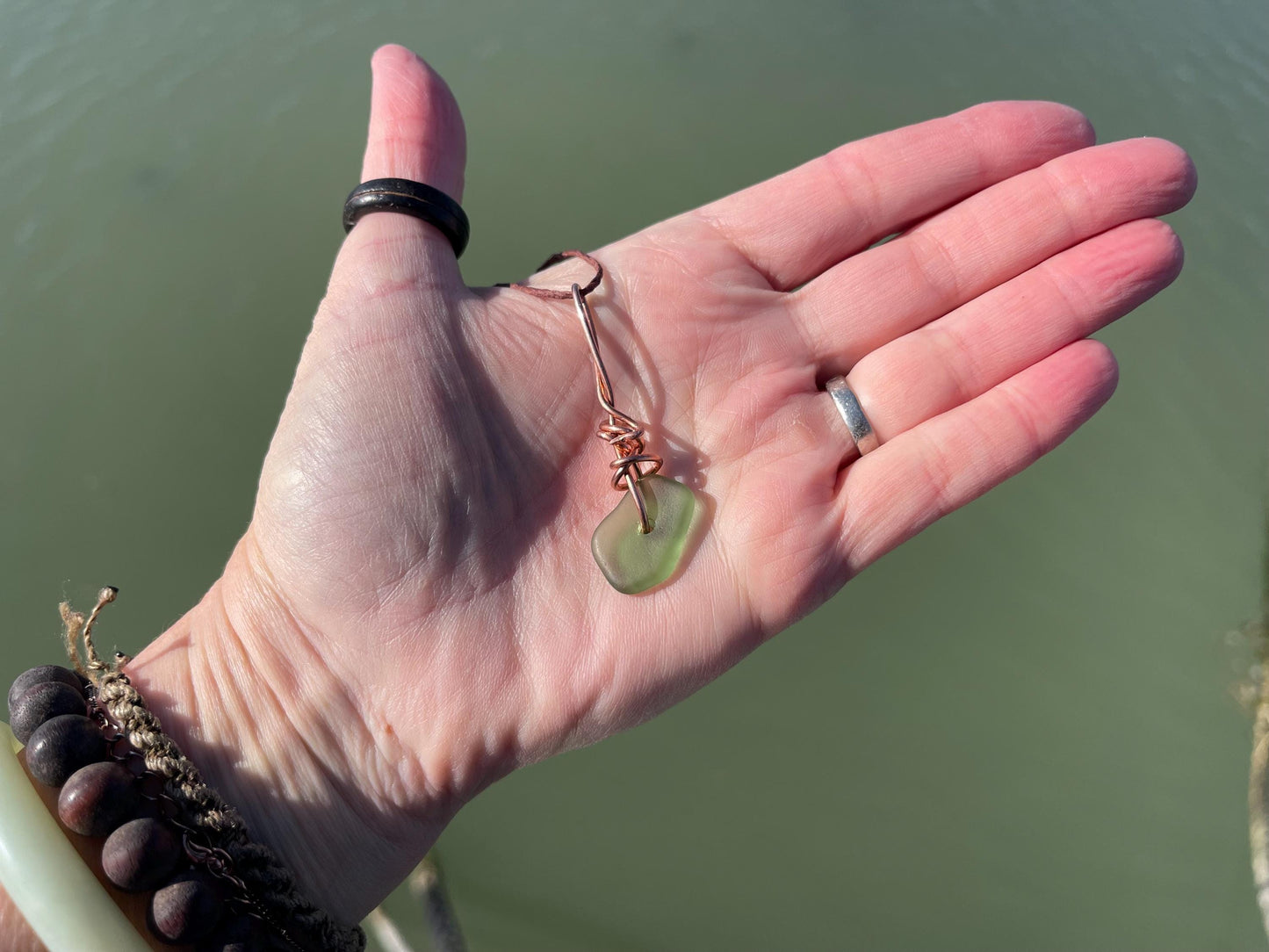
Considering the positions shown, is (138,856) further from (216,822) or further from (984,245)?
(984,245)

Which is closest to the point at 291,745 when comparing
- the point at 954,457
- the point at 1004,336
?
the point at 954,457

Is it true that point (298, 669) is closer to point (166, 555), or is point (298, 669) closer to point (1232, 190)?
point (166, 555)

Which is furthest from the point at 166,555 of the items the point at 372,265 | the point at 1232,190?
the point at 1232,190

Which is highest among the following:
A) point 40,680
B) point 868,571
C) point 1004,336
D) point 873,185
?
point 873,185

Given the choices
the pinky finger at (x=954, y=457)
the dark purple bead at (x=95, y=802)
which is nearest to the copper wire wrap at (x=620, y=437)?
the pinky finger at (x=954, y=457)

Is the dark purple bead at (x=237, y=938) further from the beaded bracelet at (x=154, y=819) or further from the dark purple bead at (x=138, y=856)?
the dark purple bead at (x=138, y=856)

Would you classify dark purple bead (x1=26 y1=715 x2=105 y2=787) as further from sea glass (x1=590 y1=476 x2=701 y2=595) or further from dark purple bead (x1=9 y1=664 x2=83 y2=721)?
sea glass (x1=590 y1=476 x2=701 y2=595)
